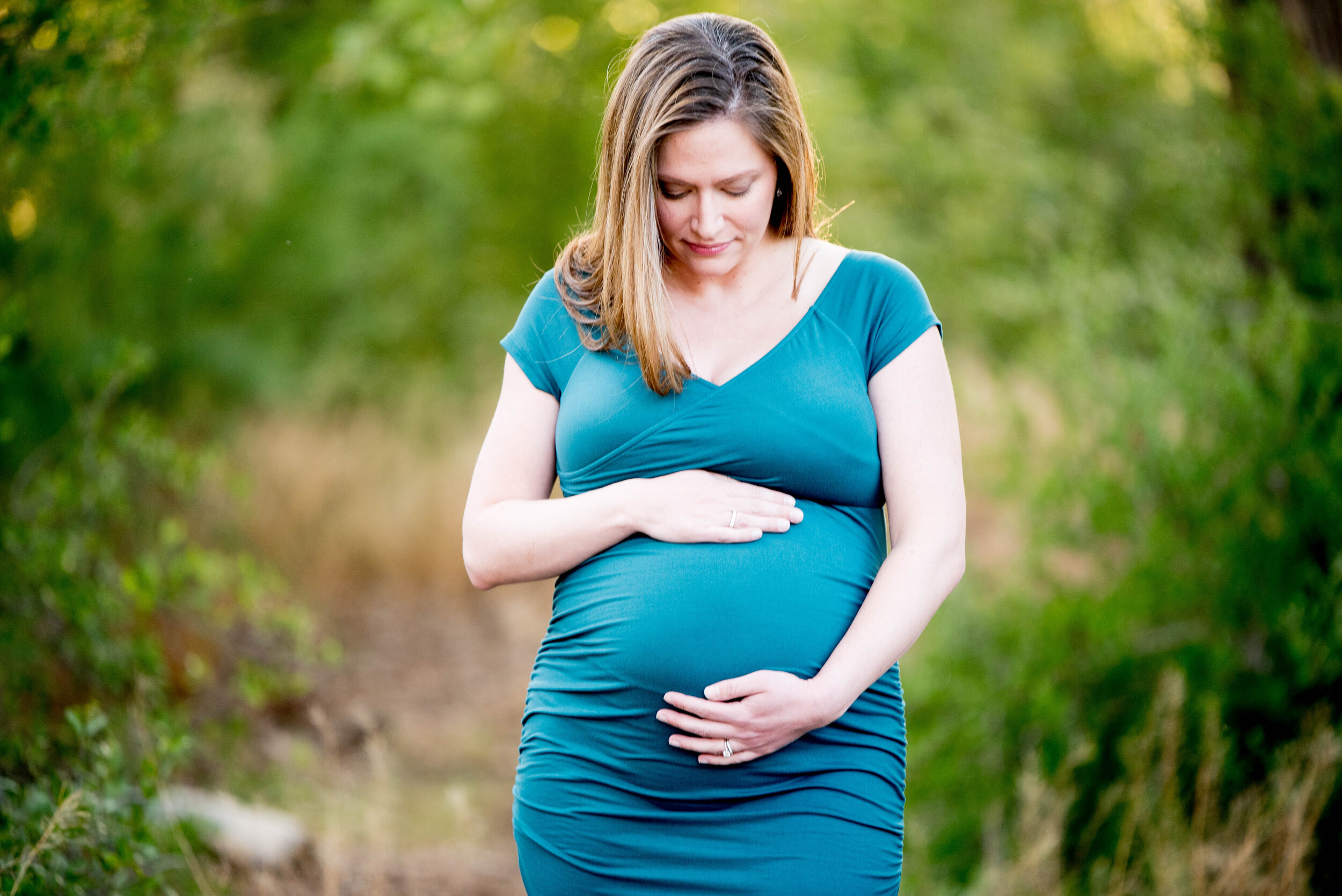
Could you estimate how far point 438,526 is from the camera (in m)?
7.52

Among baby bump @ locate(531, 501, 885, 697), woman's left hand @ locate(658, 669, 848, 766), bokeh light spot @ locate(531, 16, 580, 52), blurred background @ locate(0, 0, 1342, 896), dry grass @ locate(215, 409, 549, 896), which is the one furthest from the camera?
bokeh light spot @ locate(531, 16, 580, 52)

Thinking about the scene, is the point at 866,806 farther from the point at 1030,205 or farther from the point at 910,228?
the point at 910,228

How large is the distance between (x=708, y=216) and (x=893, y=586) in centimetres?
71

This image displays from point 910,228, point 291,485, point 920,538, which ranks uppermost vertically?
point 920,538

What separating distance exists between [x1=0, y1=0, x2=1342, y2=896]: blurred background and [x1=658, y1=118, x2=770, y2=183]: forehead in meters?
1.48

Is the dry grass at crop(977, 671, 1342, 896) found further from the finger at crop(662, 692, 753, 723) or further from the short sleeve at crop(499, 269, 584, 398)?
the short sleeve at crop(499, 269, 584, 398)

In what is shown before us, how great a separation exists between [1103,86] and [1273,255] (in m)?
7.86

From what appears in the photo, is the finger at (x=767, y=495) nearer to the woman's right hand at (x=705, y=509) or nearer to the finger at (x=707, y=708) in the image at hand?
the woman's right hand at (x=705, y=509)

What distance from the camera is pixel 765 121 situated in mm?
1769

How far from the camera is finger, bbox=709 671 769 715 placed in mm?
1621

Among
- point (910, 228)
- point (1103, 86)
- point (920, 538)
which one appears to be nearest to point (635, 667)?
point (920, 538)

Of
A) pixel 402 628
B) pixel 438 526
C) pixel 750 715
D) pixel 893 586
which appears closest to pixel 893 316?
pixel 893 586

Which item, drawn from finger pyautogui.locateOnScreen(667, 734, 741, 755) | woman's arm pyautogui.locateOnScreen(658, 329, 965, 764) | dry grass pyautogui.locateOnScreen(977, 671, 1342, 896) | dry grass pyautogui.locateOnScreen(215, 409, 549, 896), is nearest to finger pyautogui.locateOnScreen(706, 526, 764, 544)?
woman's arm pyautogui.locateOnScreen(658, 329, 965, 764)

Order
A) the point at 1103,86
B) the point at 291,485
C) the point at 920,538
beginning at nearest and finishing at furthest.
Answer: the point at 920,538, the point at 291,485, the point at 1103,86
